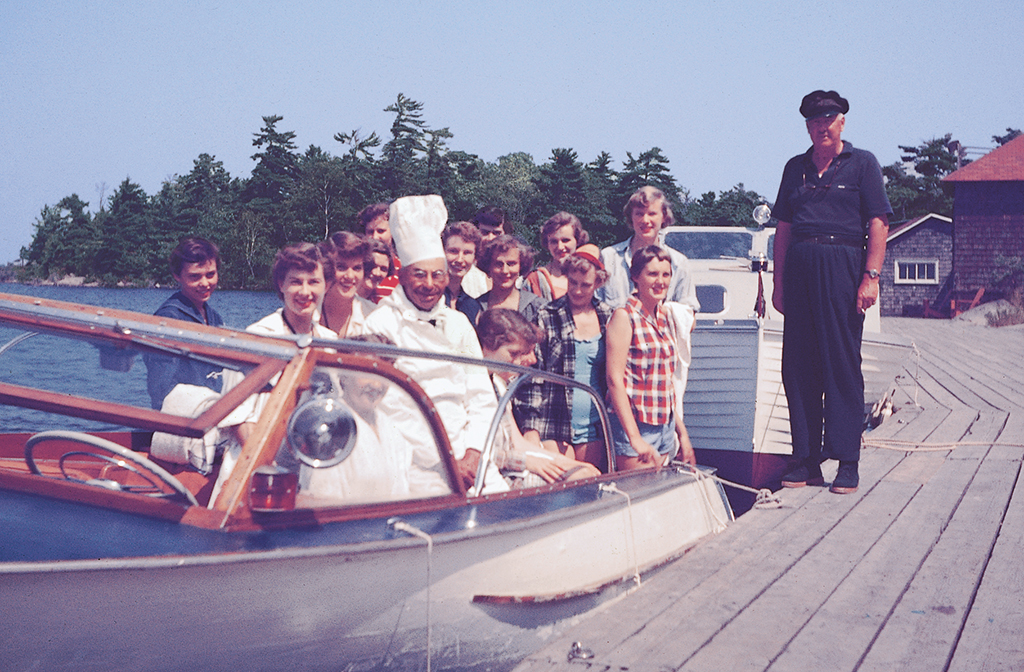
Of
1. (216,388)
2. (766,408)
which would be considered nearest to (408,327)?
(216,388)

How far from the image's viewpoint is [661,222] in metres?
5.70

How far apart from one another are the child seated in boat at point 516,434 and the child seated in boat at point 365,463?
525 mm

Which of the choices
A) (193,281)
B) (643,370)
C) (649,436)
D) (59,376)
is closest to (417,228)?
(193,281)

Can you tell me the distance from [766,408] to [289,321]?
5.17 metres

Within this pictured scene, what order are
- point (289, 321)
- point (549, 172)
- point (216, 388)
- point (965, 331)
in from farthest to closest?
point (549, 172), point (965, 331), point (289, 321), point (216, 388)

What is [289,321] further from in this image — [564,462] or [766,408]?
[766,408]

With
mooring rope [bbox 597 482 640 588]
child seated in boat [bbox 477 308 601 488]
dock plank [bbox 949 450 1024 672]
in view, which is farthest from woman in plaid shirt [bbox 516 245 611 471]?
dock plank [bbox 949 450 1024 672]

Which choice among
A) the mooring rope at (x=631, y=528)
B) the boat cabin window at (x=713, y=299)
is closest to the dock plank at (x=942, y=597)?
the mooring rope at (x=631, y=528)

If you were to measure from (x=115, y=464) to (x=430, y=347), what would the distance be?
1.36 metres

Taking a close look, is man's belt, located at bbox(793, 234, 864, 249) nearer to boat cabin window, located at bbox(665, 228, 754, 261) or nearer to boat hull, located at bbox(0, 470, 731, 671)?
boat hull, located at bbox(0, 470, 731, 671)

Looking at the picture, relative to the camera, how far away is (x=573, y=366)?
4.69 metres

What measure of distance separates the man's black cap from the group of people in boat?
1007 mm

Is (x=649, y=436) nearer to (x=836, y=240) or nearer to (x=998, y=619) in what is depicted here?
(x=836, y=240)

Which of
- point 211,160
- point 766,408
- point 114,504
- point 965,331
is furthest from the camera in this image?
point 211,160
